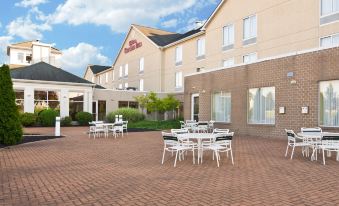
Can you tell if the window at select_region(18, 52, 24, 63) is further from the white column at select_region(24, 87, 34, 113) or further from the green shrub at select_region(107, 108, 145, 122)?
the green shrub at select_region(107, 108, 145, 122)

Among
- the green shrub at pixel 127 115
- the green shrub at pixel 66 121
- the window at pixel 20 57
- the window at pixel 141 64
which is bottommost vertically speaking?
the green shrub at pixel 66 121

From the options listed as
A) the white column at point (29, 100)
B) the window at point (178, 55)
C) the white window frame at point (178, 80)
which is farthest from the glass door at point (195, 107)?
the white column at point (29, 100)

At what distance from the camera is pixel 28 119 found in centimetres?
2567

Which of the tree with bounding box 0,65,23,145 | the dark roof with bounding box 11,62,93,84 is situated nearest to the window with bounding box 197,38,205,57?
the dark roof with bounding box 11,62,93,84

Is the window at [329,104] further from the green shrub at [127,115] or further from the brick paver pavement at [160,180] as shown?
the green shrub at [127,115]

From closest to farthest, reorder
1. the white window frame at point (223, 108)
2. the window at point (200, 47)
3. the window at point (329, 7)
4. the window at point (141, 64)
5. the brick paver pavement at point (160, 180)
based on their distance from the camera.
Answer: the brick paver pavement at point (160, 180) < the window at point (329, 7) < the white window frame at point (223, 108) < the window at point (200, 47) < the window at point (141, 64)

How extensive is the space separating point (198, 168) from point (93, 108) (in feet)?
83.4

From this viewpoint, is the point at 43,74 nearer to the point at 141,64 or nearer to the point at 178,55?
the point at 178,55

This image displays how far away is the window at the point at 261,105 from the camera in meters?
16.9

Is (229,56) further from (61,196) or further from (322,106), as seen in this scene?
(61,196)

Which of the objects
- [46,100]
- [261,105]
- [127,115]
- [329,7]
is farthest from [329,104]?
[46,100]

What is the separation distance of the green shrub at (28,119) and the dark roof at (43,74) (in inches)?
142

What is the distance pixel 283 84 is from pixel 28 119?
770 inches

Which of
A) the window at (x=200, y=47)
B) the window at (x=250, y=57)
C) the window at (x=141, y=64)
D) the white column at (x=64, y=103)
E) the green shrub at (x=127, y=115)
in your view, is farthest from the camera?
the window at (x=141, y=64)
